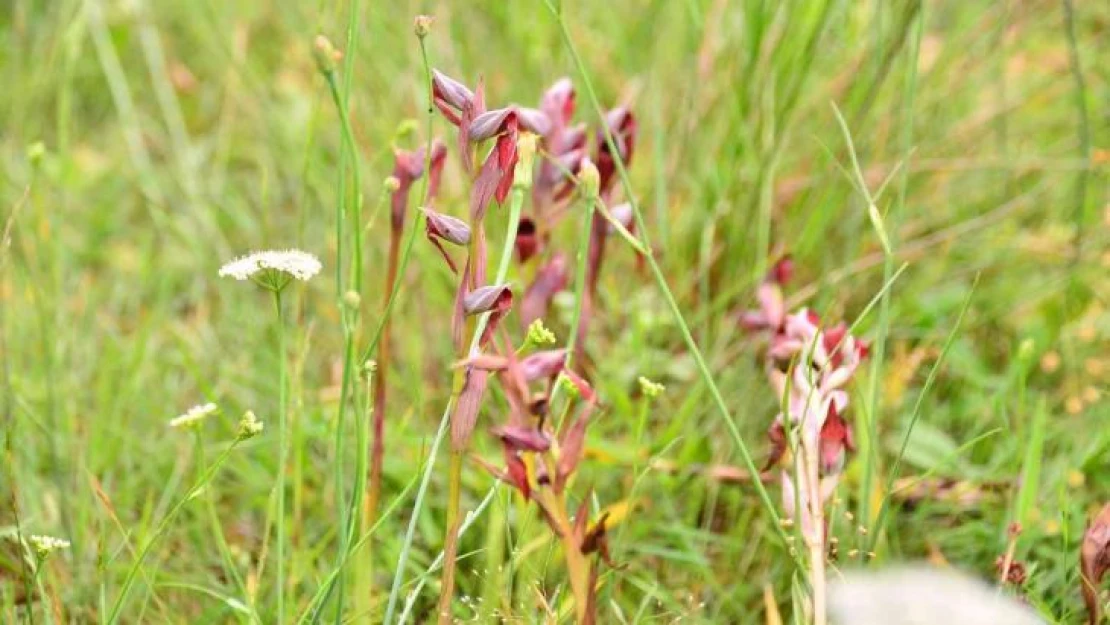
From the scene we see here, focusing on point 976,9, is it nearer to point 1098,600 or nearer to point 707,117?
point 707,117

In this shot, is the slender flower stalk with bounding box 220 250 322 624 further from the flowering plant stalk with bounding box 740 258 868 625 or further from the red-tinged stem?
the flowering plant stalk with bounding box 740 258 868 625

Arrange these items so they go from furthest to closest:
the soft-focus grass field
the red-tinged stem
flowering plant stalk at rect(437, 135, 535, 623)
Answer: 1. the soft-focus grass field
2. the red-tinged stem
3. flowering plant stalk at rect(437, 135, 535, 623)

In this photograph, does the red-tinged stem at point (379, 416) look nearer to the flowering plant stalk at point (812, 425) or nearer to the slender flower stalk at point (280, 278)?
the slender flower stalk at point (280, 278)

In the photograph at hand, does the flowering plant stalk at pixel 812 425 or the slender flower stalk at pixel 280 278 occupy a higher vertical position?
the slender flower stalk at pixel 280 278

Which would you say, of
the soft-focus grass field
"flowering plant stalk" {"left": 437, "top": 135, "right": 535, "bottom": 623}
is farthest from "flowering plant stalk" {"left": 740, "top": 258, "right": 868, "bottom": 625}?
"flowering plant stalk" {"left": 437, "top": 135, "right": 535, "bottom": 623}

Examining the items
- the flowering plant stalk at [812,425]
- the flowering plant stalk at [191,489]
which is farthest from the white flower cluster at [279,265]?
the flowering plant stalk at [812,425]

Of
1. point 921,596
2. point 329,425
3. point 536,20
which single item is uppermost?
point 536,20

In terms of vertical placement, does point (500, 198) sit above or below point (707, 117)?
above

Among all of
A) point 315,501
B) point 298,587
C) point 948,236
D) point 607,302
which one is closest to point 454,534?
point 298,587
